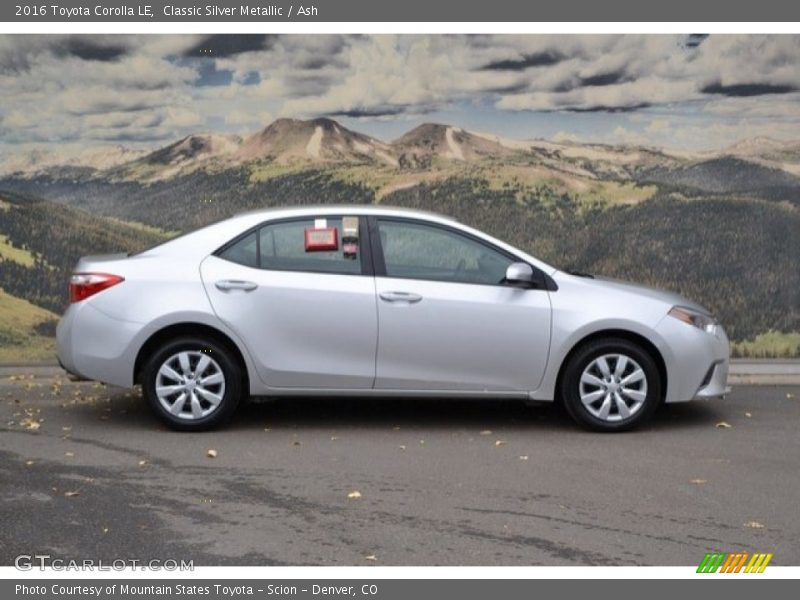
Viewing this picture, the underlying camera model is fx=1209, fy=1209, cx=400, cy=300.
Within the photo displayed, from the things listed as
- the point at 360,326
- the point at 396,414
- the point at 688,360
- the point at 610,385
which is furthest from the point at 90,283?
the point at 688,360

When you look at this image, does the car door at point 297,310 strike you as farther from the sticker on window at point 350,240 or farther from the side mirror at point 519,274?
the side mirror at point 519,274

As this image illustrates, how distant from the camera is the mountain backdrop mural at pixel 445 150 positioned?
11.4 meters

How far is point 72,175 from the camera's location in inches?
A: 453

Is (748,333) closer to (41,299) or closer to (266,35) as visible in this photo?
(266,35)

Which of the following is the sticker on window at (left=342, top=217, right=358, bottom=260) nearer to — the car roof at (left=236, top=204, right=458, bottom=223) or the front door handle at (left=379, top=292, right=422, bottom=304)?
the car roof at (left=236, top=204, right=458, bottom=223)

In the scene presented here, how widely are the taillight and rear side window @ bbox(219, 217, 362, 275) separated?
2.48ft

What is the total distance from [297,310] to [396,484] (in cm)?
167

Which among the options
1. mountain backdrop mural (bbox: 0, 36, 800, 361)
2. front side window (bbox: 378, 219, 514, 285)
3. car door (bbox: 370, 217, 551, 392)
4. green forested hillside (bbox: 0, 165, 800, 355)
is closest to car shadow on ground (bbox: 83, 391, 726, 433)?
car door (bbox: 370, 217, 551, 392)

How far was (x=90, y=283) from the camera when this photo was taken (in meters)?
8.15

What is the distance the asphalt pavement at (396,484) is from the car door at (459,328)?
423mm

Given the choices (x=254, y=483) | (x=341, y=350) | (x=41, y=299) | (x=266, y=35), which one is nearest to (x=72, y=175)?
(x=41, y=299)

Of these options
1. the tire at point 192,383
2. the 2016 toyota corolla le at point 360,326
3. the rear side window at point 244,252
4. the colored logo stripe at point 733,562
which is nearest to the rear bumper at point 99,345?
the 2016 toyota corolla le at point 360,326

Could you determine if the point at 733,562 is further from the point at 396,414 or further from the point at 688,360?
the point at 396,414

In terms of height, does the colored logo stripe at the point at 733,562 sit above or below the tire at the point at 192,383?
below
